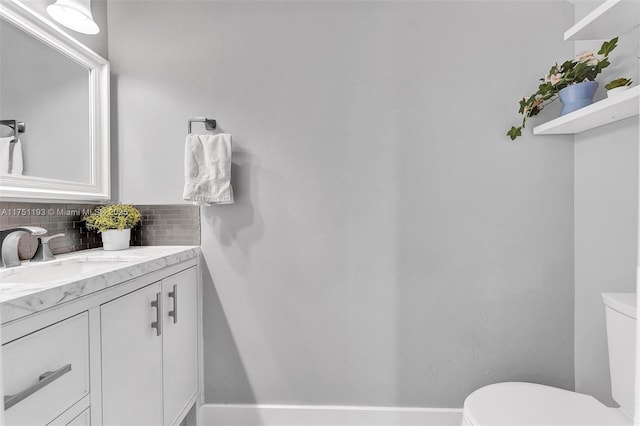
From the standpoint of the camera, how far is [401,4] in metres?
1.64

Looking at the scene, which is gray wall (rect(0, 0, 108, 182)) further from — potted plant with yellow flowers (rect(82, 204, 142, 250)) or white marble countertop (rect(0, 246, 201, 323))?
white marble countertop (rect(0, 246, 201, 323))

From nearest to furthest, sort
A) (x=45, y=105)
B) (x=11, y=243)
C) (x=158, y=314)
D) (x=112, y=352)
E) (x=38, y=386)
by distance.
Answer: (x=38, y=386) < (x=112, y=352) < (x=11, y=243) < (x=158, y=314) < (x=45, y=105)

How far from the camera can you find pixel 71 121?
59.8 inches

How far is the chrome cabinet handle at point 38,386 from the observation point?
695mm

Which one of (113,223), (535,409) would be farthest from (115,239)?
(535,409)

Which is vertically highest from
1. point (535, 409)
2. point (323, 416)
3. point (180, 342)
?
point (180, 342)

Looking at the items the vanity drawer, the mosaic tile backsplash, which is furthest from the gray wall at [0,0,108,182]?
the vanity drawer

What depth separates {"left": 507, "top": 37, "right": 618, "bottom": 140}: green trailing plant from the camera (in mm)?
1337

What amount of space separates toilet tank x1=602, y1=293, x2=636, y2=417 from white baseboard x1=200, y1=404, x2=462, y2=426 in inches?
26.7

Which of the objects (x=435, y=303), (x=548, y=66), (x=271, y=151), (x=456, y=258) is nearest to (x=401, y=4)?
(x=548, y=66)

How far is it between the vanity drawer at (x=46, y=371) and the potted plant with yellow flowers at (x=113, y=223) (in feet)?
2.38

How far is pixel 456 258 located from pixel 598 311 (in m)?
0.62

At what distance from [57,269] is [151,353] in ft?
1.57

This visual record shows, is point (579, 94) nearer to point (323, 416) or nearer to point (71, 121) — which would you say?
point (323, 416)
